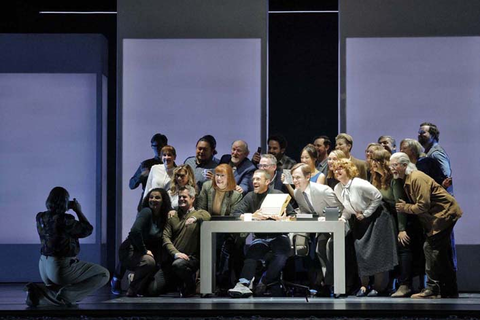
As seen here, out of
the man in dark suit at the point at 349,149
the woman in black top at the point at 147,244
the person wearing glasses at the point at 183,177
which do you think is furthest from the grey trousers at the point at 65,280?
the man in dark suit at the point at 349,149

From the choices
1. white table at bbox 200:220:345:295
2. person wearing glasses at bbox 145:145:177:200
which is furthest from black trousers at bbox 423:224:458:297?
person wearing glasses at bbox 145:145:177:200

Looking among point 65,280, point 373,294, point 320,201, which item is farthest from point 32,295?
point 373,294

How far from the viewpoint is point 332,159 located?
7.75 meters

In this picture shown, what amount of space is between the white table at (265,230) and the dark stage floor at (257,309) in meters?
0.38

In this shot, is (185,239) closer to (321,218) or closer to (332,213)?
(321,218)

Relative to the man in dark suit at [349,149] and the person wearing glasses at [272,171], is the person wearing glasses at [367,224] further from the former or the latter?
the person wearing glasses at [272,171]

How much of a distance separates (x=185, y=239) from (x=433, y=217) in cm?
234

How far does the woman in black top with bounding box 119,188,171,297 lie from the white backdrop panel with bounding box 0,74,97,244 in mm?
2280

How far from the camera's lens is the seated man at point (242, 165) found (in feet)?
27.4

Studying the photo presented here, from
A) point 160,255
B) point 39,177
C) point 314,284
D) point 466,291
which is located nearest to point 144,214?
point 160,255

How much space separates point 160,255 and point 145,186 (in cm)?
108

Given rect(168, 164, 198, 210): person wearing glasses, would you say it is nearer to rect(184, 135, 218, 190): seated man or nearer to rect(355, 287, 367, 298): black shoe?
rect(184, 135, 218, 190): seated man

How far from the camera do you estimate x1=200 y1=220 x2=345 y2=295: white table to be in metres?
7.41

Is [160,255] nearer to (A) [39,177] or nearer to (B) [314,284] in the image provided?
(B) [314,284]
